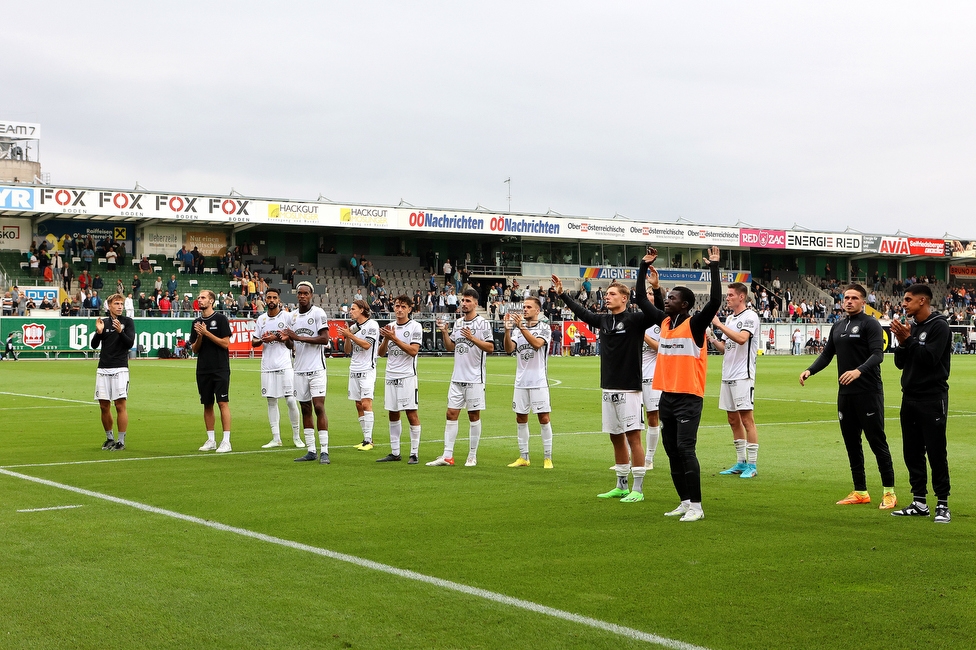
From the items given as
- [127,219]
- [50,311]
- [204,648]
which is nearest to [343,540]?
[204,648]

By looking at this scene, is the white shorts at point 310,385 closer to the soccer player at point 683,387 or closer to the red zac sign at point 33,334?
the soccer player at point 683,387

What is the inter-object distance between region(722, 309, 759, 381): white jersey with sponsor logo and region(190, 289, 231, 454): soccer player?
700 cm

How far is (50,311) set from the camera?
151ft

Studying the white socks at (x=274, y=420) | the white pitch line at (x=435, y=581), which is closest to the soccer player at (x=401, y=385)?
the white socks at (x=274, y=420)

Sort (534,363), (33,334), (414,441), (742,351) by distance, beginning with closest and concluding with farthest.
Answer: (742,351) < (534,363) < (414,441) < (33,334)

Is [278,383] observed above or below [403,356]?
below

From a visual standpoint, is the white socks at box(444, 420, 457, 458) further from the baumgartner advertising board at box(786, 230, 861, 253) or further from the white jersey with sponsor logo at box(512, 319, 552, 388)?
the baumgartner advertising board at box(786, 230, 861, 253)

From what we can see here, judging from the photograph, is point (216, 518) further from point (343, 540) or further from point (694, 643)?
point (694, 643)

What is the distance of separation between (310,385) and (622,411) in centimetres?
519

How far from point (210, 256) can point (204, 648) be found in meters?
57.1

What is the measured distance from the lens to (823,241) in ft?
248

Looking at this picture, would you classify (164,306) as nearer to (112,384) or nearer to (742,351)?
(112,384)

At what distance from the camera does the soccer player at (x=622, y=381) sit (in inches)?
396

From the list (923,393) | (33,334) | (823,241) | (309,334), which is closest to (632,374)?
(923,393)
